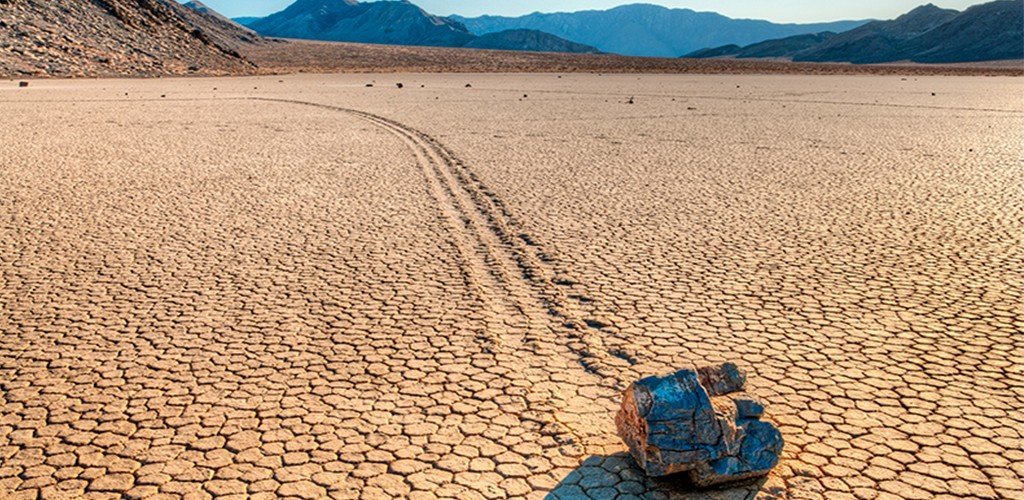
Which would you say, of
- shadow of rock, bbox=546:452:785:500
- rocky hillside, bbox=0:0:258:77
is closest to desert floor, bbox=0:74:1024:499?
shadow of rock, bbox=546:452:785:500

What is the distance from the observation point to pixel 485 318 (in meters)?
4.92

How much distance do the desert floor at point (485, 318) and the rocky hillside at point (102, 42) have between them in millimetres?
31615

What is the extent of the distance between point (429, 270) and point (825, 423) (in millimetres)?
3114

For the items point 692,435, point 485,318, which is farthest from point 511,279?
point 692,435

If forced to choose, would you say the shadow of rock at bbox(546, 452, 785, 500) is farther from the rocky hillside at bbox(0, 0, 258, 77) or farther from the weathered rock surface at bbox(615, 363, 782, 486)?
the rocky hillside at bbox(0, 0, 258, 77)

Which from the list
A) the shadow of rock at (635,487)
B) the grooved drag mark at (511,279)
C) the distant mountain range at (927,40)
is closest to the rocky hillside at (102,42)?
the grooved drag mark at (511,279)

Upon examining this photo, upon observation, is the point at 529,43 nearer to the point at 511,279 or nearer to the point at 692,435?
the point at 511,279

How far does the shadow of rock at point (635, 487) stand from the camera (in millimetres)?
3006

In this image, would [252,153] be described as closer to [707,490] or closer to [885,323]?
[885,323]

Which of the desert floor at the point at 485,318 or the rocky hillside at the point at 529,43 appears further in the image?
the rocky hillside at the point at 529,43

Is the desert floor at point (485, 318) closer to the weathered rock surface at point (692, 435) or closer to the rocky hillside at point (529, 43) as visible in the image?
the weathered rock surface at point (692, 435)

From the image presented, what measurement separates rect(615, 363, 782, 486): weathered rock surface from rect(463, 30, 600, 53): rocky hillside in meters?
155

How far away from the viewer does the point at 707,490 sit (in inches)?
119

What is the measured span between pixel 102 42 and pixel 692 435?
162 feet
